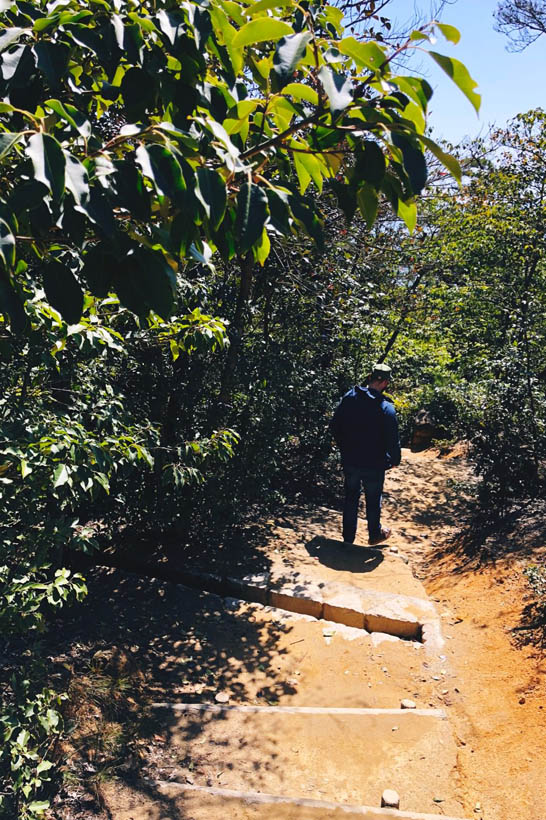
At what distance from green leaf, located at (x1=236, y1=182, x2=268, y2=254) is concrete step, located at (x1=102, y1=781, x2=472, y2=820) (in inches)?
107

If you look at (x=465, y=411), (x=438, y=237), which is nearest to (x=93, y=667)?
(x=465, y=411)

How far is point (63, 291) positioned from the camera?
159 centimetres

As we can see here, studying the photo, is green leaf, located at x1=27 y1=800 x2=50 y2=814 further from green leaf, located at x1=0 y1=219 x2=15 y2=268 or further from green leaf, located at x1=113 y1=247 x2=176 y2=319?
green leaf, located at x1=0 y1=219 x2=15 y2=268

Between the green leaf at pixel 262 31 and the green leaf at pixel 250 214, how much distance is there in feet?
1.27

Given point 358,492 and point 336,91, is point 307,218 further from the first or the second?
point 358,492

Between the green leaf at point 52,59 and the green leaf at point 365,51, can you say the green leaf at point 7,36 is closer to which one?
the green leaf at point 52,59

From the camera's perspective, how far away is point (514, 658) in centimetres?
455

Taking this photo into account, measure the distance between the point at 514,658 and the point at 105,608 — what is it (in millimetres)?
3270

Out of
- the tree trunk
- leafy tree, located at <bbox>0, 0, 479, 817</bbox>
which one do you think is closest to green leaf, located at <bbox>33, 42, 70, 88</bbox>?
leafy tree, located at <bbox>0, 0, 479, 817</bbox>

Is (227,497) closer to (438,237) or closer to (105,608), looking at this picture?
(105,608)

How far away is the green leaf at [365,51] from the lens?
62.0 inches

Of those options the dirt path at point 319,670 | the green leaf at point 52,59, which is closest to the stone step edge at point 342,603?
the dirt path at point 319,670

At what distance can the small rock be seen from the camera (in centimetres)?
320

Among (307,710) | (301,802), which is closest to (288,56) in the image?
(301,802)
